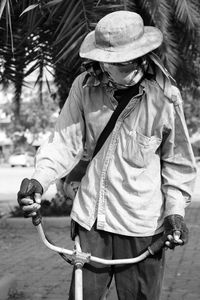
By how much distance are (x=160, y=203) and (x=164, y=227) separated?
13cm

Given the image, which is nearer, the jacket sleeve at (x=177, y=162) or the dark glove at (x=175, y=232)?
the dark glove at (x=175, y=232)

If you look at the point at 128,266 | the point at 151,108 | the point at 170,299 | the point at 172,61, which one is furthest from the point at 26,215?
the point at 172,61

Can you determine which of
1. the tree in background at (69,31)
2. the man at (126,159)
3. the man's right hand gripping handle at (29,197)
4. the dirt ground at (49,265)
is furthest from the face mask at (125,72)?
the tree in background at (69,31)

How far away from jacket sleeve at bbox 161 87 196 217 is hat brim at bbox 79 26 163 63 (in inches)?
10.3

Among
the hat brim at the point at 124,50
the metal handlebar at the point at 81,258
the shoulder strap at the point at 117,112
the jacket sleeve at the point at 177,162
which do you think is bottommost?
the metal handlebar at the point at 81,258

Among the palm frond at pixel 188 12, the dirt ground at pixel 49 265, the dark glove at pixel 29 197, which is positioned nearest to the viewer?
the dark glove at pixel 29 197

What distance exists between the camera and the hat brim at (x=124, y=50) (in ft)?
9.90

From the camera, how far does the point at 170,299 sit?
18.9ft

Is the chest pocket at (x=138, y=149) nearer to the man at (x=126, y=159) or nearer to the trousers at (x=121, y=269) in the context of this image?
the man at (x=126, y=159)

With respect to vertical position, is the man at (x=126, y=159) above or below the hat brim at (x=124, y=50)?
below

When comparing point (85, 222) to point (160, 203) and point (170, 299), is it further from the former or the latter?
point (170, 299)

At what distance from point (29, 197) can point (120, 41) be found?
0.81 m

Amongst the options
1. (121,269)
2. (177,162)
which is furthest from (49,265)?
(177,162)

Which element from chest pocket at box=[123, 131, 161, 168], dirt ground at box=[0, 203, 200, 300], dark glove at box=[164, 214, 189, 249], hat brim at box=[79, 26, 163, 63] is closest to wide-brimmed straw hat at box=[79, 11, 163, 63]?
hat brim at box=[79, 26, 163, 63]
